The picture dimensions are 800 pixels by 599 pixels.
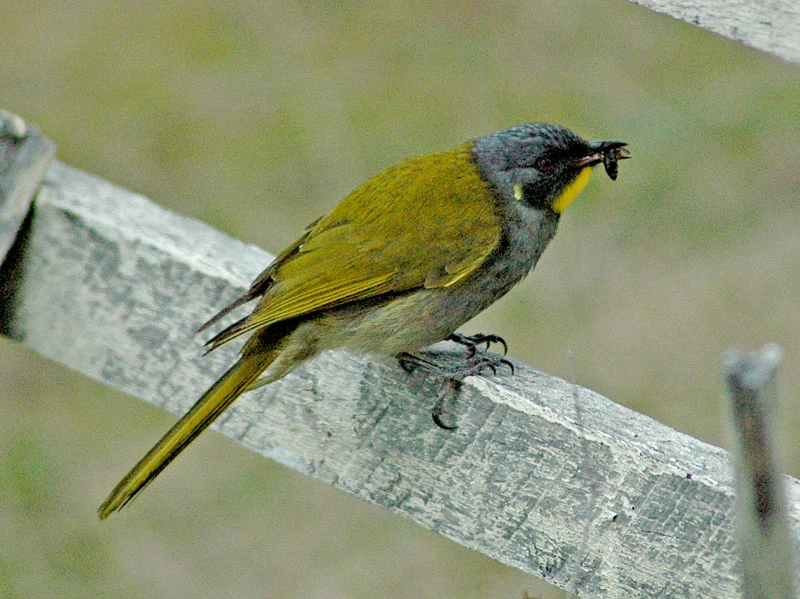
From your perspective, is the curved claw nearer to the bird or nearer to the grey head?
the bird

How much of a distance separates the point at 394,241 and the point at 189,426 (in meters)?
0.93

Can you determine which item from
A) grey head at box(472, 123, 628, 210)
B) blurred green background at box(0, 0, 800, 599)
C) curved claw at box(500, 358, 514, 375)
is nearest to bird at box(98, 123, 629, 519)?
grey head at box(472, 123, 628, 210)

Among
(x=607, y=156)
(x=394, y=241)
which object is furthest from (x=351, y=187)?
(x=394, y=241)

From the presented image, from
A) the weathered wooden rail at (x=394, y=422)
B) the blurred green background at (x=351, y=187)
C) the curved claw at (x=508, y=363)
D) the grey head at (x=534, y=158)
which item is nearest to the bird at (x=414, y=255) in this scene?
the grey head at (x=534, y=158)

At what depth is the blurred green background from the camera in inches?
178

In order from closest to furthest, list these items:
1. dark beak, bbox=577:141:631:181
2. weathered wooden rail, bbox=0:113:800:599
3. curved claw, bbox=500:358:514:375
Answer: weathered wooden rail, bbox=0:113:800:599
curved claw, bbox=500:358:514:375
dark beak, bbox=577:141:631:181

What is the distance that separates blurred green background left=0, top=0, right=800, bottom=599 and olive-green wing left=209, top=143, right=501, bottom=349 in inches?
62.5

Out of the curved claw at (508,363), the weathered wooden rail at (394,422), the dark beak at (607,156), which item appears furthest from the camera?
the dark beak at (607,156)

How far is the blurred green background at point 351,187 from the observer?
14.9 ft

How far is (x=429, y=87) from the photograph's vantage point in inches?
251

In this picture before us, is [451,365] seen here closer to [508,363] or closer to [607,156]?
[508,363]

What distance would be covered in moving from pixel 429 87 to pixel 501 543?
4.35 meters

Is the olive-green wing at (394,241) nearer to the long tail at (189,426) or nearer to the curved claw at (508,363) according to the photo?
the long tail at (189,426)

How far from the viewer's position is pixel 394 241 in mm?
3305
